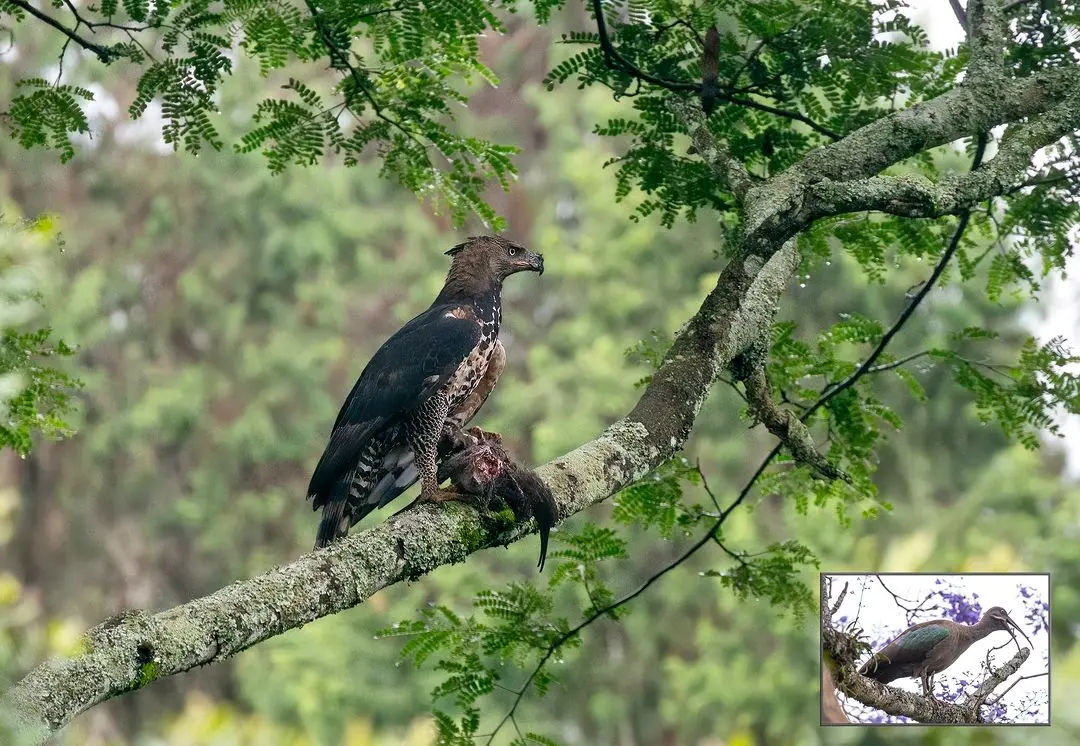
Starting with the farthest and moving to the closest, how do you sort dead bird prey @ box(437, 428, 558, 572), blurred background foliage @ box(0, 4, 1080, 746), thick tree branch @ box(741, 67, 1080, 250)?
blurred background foliage @ box(0, 4, 1080, 746) → thick tree branch @ box(741, 67, 1080, 250) → dead bird prey @ box(437, 428, 558, 572)

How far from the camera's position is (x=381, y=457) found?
324cm

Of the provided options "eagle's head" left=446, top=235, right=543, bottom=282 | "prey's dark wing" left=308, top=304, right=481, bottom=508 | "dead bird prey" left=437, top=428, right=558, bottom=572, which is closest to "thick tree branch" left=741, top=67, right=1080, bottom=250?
"dead bird prey" left=437, top=428, right=558, bottom=572

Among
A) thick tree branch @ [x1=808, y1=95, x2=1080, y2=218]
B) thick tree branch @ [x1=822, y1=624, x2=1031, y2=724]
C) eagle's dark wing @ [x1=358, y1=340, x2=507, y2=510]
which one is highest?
thick tree branch @ [x1=808, y1=95, x2=1080, y2=218]

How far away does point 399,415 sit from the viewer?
10.5 ft

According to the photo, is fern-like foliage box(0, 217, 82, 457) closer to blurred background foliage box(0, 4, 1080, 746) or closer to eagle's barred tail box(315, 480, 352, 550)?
eagle's barred tail box(315, 480, 352, 550)

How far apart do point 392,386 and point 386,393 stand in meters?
0.02

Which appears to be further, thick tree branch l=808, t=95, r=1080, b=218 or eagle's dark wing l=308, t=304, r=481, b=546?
eagle's dark wing l=308, t=304, r=481, b=546

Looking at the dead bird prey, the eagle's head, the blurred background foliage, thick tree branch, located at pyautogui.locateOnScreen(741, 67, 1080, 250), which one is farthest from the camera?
the blurred background foliage

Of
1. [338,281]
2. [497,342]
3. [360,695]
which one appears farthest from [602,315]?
[497,342]

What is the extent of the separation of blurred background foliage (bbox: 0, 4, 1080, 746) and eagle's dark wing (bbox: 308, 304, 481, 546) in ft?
23.1

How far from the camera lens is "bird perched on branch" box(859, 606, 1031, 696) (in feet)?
10.3

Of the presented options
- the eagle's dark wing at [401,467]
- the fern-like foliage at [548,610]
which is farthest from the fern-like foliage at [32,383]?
the fern-like foliage at [548,610]

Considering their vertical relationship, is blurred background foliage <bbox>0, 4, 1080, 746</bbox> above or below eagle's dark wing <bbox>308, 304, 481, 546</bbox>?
above

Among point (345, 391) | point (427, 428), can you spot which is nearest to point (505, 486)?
point (427, 428)
